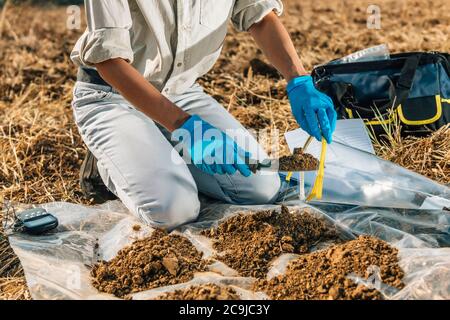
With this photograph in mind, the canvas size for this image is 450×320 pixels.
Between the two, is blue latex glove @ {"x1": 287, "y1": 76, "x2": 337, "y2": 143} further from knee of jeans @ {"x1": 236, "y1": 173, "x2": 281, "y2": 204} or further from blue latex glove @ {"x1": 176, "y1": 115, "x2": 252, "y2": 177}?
blue latex glove @ {"x1": 176, "y1": 115, "x2": 252, "y2": 177}

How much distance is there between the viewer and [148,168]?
105 inches

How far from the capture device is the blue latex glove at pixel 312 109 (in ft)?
8.79

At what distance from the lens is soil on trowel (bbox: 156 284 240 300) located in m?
2.07

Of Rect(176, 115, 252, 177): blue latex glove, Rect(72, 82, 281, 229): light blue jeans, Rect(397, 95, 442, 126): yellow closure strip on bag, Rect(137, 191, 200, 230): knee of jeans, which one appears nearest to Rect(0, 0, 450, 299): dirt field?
Rect(397, 95, 442, 126): yellow closure strip on bag

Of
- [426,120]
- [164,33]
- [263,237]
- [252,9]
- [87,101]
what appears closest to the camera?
[263,237]

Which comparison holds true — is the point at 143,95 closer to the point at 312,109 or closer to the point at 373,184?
the point at 312,109

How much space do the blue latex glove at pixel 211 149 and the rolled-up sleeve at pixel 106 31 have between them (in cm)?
38

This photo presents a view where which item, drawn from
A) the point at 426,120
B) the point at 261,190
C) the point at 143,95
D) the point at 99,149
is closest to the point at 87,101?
the point at 99,149

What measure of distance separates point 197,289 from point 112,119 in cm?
94

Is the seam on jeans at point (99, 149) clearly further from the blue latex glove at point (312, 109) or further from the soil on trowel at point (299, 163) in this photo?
the blue latex glove at point (312, 109)

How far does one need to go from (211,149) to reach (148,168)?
333 millimetres

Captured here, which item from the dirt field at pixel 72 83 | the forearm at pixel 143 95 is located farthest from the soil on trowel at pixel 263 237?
the dirt field at pixel 72 83

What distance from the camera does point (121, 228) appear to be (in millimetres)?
2666

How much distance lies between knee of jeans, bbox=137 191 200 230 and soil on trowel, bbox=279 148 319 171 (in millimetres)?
382
